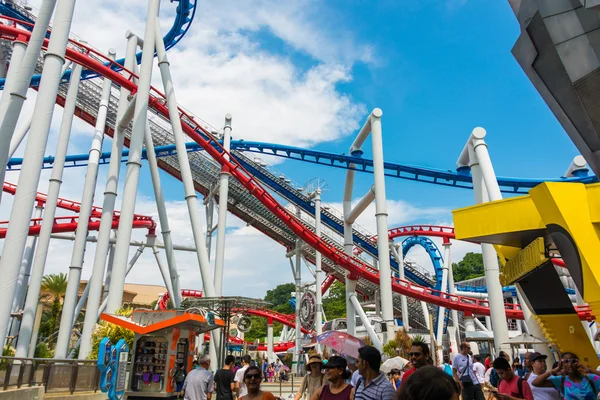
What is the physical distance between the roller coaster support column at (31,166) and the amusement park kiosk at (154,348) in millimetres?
2651

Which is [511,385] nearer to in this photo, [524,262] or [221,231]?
[524,262]

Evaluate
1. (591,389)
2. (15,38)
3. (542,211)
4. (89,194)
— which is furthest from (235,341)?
(591,389)

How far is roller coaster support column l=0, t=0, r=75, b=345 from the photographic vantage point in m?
7.59

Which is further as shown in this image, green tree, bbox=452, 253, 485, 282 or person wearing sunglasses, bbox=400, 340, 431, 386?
green tree, bbox=452, 253, 485, 282

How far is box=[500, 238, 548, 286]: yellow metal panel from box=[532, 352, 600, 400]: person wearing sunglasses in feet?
12.4

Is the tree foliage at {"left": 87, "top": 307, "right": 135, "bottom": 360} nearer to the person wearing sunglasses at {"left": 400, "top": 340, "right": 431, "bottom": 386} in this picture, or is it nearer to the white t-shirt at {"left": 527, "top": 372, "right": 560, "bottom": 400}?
the person wearing sunglasses at {"left": 400, "top": 340, "right": 431, "bottom": 386}

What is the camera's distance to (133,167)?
12.6 m

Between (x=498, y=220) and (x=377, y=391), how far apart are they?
583 cm

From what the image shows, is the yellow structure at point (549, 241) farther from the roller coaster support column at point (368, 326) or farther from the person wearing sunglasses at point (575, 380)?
the roller coaster support column at point (368, 326)

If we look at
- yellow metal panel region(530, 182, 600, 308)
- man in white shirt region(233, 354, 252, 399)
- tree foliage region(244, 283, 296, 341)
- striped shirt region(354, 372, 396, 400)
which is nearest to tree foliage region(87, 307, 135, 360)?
man in white shirt region(233, 354, 252, 399)

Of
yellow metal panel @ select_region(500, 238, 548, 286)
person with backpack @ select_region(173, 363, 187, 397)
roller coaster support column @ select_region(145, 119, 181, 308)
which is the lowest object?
person with backpack @ select_region(173, 363, 187, 397)

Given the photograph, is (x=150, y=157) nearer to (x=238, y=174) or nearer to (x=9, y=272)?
(x=238, y=174)

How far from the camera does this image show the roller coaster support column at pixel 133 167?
458 inches

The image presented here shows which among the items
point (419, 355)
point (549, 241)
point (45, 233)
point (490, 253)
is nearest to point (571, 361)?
point (419, 355)
